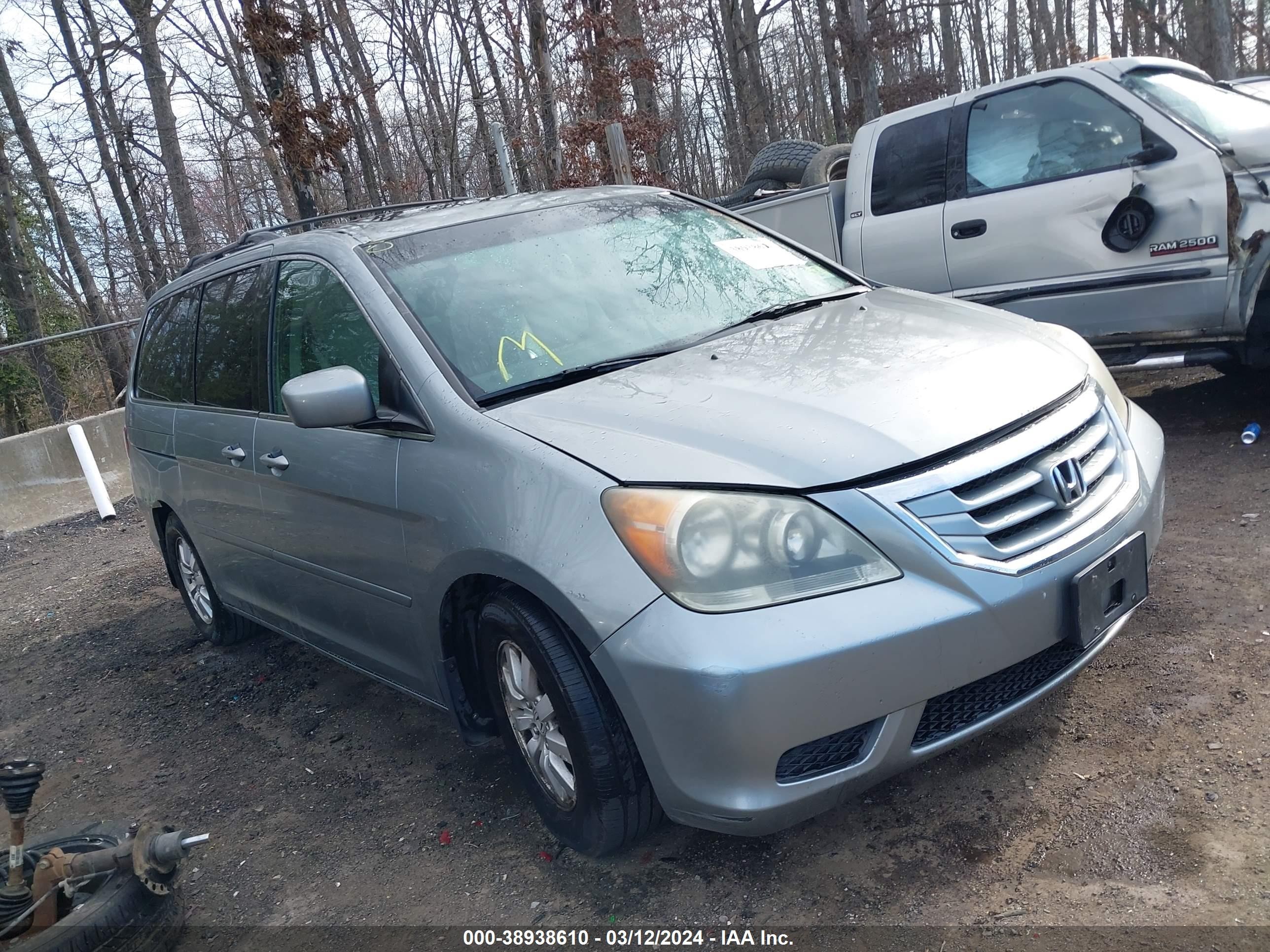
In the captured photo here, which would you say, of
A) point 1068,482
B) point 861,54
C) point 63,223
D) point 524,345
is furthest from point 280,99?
point 63,223

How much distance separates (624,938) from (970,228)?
4663 mm

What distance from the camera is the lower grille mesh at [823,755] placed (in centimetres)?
230

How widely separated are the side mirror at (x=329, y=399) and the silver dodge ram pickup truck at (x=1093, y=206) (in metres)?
4.03

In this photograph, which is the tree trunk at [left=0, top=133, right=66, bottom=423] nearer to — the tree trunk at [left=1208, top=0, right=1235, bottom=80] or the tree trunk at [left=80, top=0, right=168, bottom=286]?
A: the tree trunk at [left=80, top=0, right=168, bottom=286]

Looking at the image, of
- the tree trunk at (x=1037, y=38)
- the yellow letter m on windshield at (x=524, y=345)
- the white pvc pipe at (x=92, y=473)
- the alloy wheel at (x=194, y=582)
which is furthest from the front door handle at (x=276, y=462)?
the tree trunk at (x=1037, y=38)

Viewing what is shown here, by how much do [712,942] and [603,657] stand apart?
2.32 ft

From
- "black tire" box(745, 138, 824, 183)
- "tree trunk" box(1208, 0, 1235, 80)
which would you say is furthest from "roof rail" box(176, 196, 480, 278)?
"tree trunk" box(1208, 0, 1235, 80)

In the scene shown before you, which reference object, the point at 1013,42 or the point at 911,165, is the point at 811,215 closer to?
the point at 911,165

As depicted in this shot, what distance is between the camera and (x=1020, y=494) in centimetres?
245

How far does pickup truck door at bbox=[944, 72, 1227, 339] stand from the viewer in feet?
16.5

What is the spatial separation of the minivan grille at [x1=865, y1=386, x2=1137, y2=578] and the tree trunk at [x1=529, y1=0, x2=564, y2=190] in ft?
37.0

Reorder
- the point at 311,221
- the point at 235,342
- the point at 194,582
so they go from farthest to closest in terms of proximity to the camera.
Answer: the point at 194,582 → the point at 311,221 → the point at 235,342

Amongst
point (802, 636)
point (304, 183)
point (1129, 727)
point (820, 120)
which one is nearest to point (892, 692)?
point (802, 636)

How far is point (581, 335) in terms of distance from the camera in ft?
10.5
